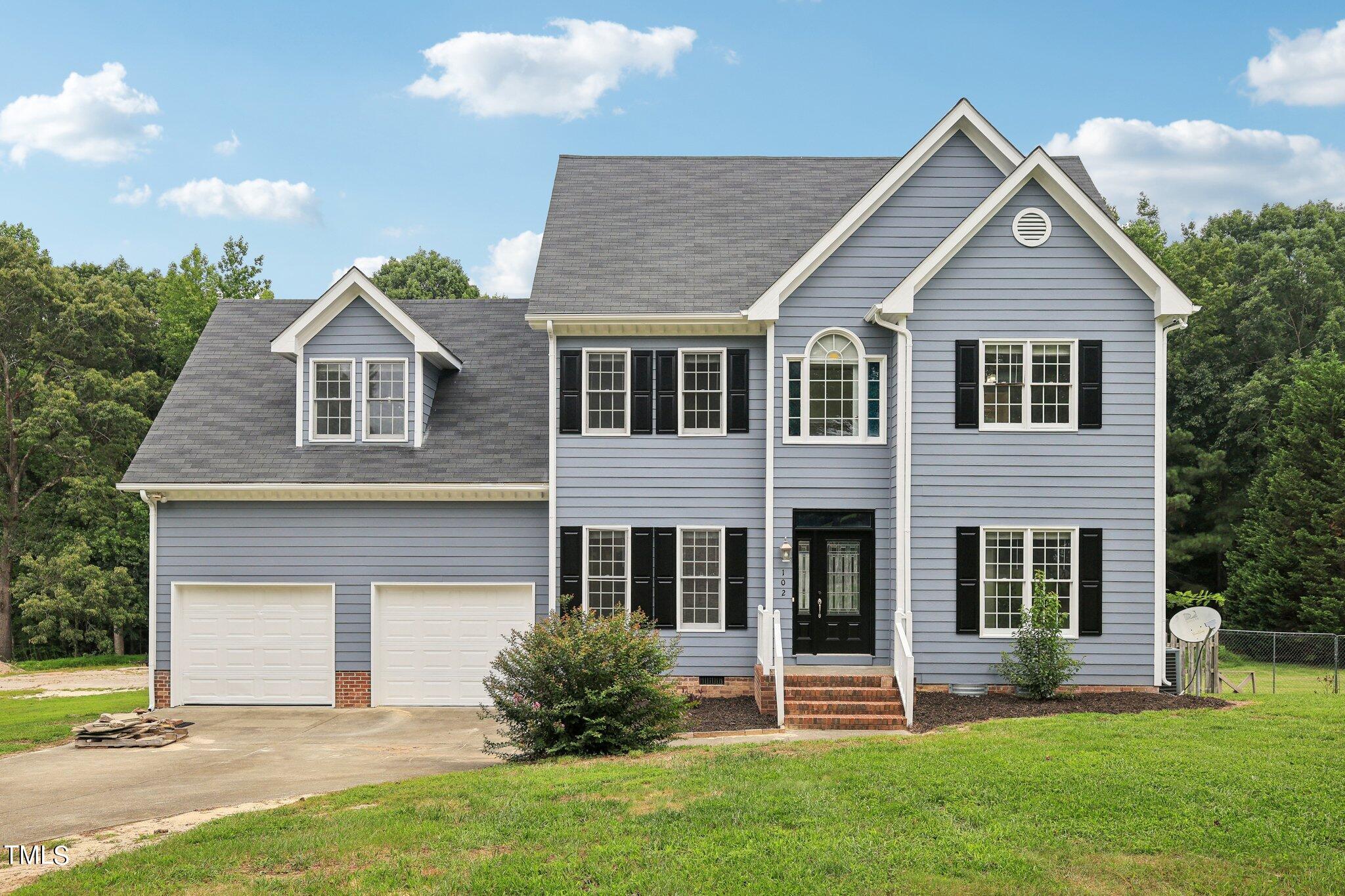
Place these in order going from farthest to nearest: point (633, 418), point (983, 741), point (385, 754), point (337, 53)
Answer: point (337, 53)
point (633, 418)
point (385, 754)
point (983, 741)

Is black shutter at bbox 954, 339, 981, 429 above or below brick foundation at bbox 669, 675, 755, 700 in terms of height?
above

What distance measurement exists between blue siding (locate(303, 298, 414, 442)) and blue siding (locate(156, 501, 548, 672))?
5.89ft

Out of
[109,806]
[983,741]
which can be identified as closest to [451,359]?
[109,806]

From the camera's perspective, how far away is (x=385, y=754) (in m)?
12.4

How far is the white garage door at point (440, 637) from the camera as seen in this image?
16375mm

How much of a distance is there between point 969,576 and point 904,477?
1.88 m

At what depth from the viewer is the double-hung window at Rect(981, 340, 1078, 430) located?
14.9m

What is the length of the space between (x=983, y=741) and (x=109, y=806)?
30.5 ft

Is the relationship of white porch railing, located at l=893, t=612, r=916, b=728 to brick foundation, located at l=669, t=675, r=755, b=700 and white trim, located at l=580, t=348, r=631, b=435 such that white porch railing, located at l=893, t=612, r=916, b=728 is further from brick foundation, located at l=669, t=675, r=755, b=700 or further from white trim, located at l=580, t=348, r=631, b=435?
white trim, located at l=580, t=348, r=631, b=435

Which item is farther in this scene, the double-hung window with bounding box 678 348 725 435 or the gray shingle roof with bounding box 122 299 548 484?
the gray shingle roof with bounding box 122 299 548 484

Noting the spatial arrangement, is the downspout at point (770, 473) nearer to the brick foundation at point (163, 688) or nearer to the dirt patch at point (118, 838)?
the dirt patch at point (118, 838)

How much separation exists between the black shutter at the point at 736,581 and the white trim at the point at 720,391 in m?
1.77

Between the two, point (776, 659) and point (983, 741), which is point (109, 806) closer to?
point (776, 659)

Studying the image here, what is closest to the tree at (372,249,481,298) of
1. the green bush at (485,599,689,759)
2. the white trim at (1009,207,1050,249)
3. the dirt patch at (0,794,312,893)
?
the white trim at (1009,207,1050,249)
